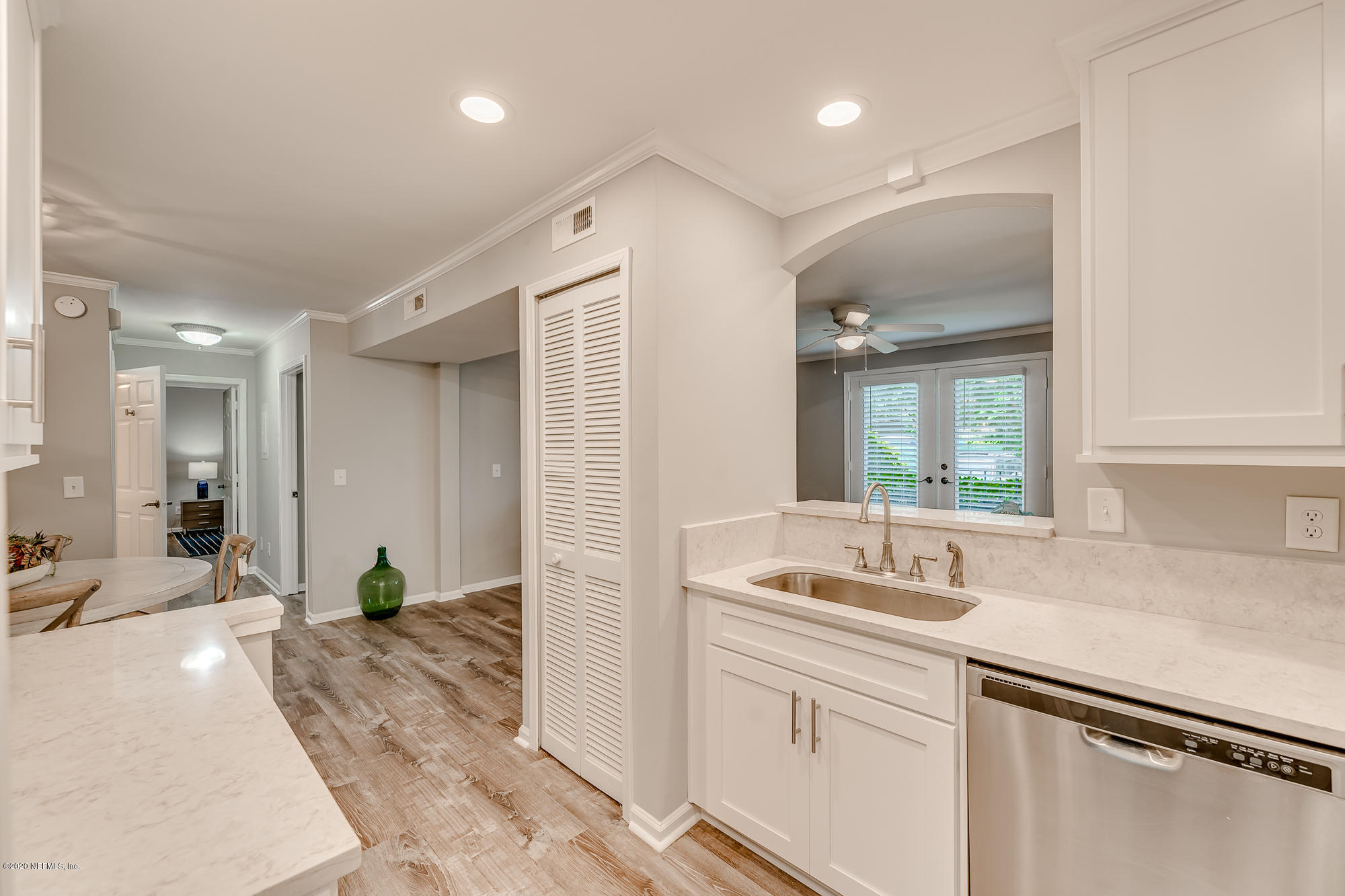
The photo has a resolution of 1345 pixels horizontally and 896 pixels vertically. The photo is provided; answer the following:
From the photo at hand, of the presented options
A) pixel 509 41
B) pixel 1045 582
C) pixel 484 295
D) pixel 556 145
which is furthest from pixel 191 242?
pixel 1045 582

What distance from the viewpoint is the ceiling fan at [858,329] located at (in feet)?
13.5

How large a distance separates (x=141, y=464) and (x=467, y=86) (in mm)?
4523

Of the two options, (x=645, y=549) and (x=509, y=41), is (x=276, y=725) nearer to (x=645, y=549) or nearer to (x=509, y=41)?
(x=645, y=549)

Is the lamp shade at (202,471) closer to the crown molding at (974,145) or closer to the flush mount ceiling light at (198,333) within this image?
the flush mount ceiling light at (198,333)

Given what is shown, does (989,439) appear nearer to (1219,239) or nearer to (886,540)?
(886,540)

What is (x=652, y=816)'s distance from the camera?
2.03 metres

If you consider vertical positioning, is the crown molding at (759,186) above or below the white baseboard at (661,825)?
above

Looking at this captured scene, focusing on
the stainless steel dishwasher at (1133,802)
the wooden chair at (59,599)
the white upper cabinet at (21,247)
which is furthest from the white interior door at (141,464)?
the stainless steel dishwasher at (1133,802)

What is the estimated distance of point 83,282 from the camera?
11.4 feet

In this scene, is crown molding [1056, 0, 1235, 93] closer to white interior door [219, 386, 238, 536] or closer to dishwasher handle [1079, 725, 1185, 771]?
dishwasher handle [1079, 725, 1185, 771]

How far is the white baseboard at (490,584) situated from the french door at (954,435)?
3714 millimetres

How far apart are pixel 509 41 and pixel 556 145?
0.51m

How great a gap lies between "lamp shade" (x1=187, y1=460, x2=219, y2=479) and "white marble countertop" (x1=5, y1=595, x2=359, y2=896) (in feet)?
29.5

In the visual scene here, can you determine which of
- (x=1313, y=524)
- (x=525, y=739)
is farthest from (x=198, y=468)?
(x=1313, y=524)
